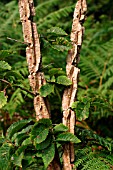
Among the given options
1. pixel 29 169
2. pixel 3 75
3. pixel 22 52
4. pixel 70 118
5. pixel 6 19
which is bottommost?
pixel 29 169

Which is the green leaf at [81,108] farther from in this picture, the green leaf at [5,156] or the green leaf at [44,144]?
the green leaf at [5,156]

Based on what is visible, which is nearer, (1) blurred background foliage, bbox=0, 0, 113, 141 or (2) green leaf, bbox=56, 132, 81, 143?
(2) green leaf, bbox=56, 132, 81, 143

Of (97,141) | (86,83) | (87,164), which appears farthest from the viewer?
(86,83)

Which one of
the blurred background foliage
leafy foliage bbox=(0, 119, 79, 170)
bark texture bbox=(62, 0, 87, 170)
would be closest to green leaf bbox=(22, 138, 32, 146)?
leafy foliage bbox=(0, 119, 79, 170)

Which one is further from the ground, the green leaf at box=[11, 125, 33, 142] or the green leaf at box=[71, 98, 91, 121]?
the green leaf at box=[71, 98, 91, 121]

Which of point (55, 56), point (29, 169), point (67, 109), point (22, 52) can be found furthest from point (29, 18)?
point (22, 52)

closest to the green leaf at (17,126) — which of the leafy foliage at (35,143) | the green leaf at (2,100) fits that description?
the leafy foliage at (35,143)

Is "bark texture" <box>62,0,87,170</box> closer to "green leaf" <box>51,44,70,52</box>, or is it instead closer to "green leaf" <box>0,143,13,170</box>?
"green leaf" <box>51,44,70,52</box>

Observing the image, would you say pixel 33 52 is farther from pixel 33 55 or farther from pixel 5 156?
pixel 5 156

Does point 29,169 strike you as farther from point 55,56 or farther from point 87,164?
point 55,56
